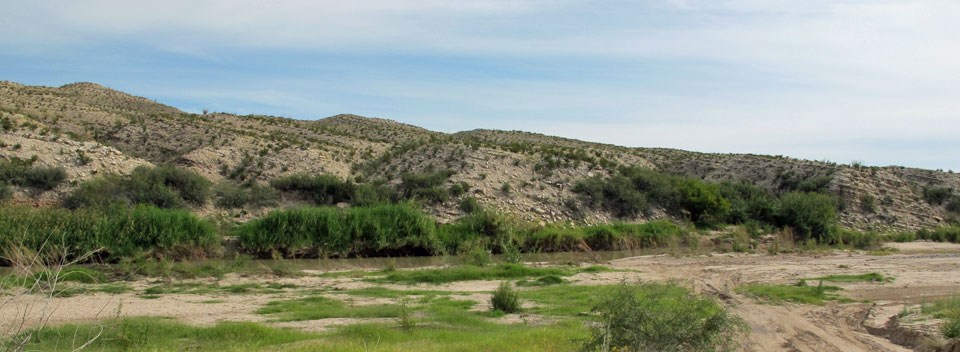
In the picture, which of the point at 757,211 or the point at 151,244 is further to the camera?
the point at 757,211

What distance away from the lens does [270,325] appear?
1468cm

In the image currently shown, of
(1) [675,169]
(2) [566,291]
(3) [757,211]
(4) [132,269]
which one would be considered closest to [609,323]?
(2) [566,291]

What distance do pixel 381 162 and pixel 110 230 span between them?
26235mm

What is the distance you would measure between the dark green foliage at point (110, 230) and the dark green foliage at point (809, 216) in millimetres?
31637

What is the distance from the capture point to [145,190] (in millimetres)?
34250

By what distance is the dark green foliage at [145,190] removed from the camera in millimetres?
32656

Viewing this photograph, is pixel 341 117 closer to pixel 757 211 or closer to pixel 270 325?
pixel 757 211

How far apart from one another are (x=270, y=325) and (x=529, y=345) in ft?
19.1

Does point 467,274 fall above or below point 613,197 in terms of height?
below

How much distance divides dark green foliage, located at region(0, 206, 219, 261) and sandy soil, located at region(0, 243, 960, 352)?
5163mm

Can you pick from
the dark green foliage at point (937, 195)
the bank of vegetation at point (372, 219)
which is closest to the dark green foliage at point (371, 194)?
the bank of vegetation at point (372, 219)

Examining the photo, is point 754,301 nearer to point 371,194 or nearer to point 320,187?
point 371,194

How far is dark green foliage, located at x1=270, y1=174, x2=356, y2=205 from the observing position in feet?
135

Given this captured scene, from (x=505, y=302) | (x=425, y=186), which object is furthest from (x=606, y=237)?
(x=505, y=302)
